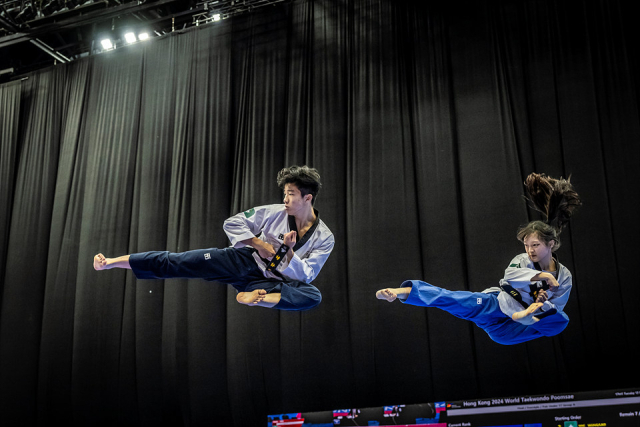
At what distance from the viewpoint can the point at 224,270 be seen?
527 cm

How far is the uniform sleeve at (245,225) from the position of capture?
16.8ft

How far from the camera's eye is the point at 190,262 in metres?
5.22

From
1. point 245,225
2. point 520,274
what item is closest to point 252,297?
point 245,225

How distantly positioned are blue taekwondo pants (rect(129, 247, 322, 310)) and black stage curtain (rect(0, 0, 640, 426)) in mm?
2394

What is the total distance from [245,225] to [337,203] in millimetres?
2876

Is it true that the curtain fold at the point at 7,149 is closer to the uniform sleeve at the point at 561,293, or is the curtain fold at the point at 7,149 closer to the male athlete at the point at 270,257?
the male athlete at the point at 270,257

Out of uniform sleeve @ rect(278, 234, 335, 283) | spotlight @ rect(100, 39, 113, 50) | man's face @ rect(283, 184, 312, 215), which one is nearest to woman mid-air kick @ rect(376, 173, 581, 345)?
uniform sleeve @ rect(278, 234, 335, 283)

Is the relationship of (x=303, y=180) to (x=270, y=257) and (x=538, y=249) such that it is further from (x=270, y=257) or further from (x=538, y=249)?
(x=538, y=249)

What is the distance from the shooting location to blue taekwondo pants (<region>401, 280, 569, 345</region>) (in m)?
5.54

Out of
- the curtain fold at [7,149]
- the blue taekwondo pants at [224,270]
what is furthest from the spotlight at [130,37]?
the blue taekwondo pants at [224,270]

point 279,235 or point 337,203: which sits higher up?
point 337,203

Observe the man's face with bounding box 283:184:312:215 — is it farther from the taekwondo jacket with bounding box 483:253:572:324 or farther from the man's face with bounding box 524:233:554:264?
the man's face with bounding box 524:233:554:264

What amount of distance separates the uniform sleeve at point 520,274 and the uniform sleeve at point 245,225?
7.16 ft

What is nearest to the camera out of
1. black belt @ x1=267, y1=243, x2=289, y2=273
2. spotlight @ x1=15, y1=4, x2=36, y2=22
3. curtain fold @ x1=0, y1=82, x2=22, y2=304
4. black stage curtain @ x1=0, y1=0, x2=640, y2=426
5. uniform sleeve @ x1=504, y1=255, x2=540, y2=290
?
black belt @ x1=267, y1=243, x2=289, y2=273
